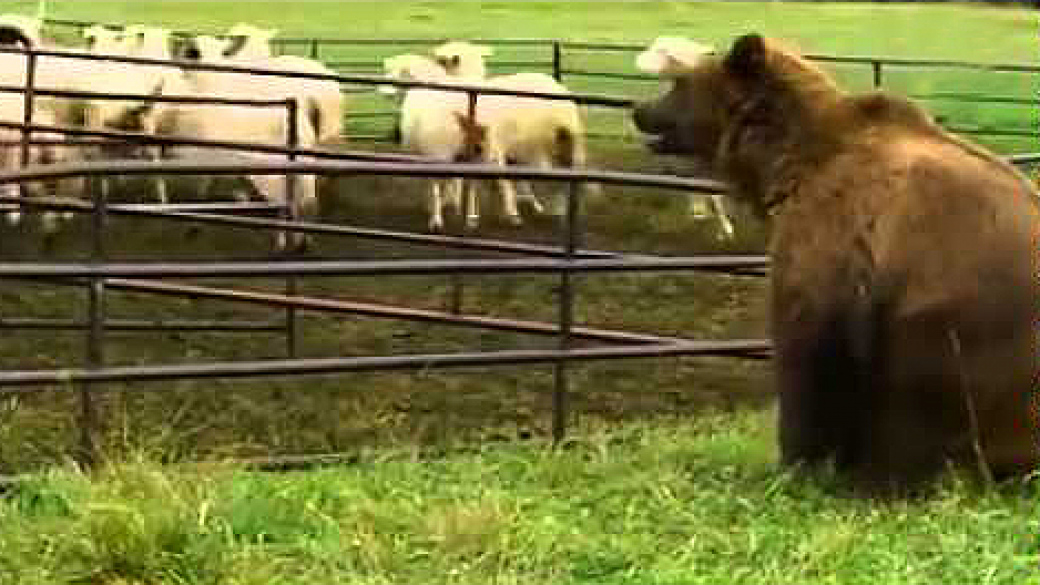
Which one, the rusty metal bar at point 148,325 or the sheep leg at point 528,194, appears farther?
the sheep leg at point 528,194

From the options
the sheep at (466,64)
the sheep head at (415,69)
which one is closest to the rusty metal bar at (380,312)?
the sheep head at (415,69)

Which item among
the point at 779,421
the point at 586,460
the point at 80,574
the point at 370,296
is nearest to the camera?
the point at 80,574

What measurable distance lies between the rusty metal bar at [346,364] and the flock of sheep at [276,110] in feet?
19.5

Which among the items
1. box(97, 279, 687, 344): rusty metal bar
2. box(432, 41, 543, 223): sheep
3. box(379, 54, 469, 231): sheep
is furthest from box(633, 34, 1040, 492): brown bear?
box(432, 41, 543, 223): sheep

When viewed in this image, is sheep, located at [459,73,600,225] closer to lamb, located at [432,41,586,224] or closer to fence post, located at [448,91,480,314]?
lamb, located at [432,41,586,224]

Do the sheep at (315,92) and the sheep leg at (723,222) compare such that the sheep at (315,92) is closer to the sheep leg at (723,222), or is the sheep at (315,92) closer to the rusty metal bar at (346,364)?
the sheep leg at (723,222)

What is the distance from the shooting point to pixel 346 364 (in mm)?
6520

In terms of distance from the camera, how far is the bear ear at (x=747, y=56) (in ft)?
20.1

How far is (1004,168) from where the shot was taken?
229 inches

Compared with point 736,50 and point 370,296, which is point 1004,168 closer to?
point 736,50

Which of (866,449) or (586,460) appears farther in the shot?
(586,460)

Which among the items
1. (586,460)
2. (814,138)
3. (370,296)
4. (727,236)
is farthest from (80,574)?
(727,236)

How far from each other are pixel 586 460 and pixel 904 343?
127 cm

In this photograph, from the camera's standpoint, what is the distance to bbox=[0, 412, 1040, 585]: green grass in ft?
15.7
